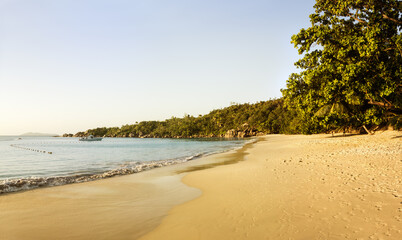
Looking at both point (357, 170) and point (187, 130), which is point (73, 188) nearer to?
point (357, 170)

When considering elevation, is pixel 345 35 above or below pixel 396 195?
above

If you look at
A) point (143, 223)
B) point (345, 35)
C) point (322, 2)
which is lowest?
point (143, 223)

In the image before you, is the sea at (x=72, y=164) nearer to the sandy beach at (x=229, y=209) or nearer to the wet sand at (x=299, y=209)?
the sandy beach at (x=229, y=209)

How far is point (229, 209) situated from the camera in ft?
22.3

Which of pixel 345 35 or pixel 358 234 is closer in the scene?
pixel 358 234

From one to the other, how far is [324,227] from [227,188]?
474 centimetres

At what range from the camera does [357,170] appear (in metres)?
10.0

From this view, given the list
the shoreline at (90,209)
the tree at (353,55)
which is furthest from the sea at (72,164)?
the tree at (353,55)

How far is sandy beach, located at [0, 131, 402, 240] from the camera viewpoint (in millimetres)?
5184

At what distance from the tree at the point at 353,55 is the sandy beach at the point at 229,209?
8.39 meters

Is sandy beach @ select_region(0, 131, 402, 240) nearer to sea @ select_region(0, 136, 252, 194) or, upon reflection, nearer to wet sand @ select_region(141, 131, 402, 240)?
wet sand @ select_region(141, 131, 402, 240)

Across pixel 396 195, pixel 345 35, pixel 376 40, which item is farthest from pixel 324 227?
pixel 345 35

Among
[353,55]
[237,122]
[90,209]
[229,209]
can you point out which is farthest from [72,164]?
[237,122]

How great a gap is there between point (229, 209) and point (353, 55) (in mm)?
18054
